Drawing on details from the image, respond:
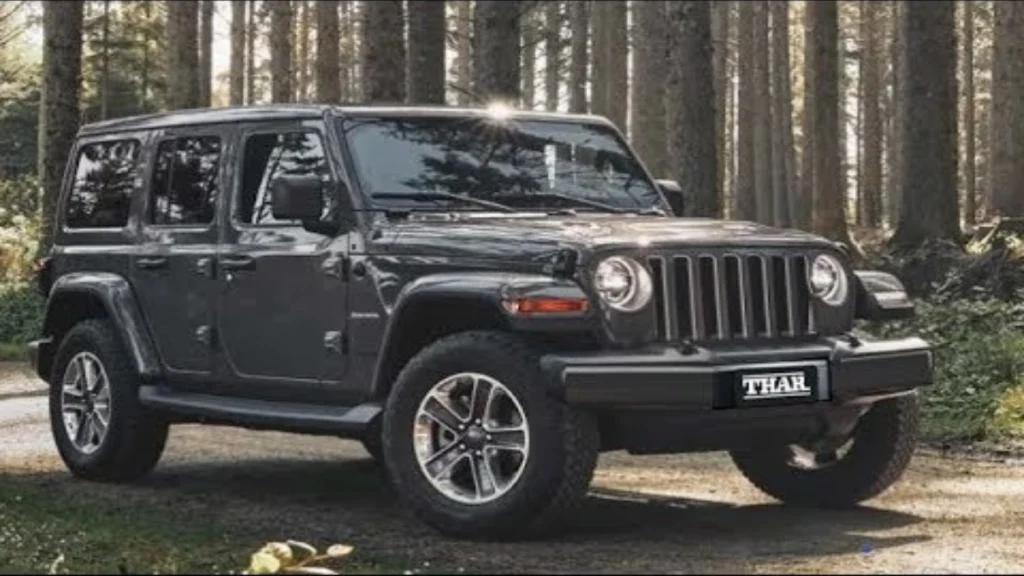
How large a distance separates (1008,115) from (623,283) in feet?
62.1

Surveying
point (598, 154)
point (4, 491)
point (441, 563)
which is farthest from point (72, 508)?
point (598, 154)

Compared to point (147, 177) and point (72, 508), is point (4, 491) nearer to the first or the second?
point (72, 508)

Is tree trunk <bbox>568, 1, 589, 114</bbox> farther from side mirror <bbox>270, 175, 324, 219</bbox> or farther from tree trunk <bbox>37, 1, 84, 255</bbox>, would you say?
side mirror <bbox>270, 175, 324, 219</bbox>

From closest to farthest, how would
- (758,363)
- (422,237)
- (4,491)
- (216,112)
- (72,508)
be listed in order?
(758,363), (422,237), (72,508), (4,491), (216,112)

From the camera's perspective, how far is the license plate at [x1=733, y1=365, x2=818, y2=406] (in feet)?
20.5

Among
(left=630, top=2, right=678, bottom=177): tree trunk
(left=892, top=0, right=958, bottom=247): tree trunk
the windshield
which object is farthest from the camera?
(left=630, top=2, right=678, bottom=177): tree trunk

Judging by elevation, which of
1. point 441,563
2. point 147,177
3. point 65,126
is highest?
point 65,126

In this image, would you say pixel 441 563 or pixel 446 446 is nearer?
pixel 441 563

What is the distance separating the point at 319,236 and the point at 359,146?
1.74 ft

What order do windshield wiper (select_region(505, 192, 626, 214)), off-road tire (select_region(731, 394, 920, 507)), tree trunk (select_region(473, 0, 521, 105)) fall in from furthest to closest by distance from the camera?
tree trunk (select_region(473, 0, 521, 105)) → windshield wiper (select_region(505, 192, 626, 214)) → off-road tire (select_region(731, 394, 920, 507))

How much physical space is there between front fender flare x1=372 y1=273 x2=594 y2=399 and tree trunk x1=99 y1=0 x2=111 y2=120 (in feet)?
92.9

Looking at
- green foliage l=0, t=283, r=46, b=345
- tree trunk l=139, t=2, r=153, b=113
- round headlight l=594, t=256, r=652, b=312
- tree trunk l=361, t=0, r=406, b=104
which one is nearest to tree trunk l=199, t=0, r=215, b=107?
tree trunk l=139, t=2, r=153, b=113

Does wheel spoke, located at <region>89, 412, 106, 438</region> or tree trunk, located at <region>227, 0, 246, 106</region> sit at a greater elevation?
tree trunk, located at <region>227, 0, 246, 106</region>

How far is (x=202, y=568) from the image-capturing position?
224 inches
